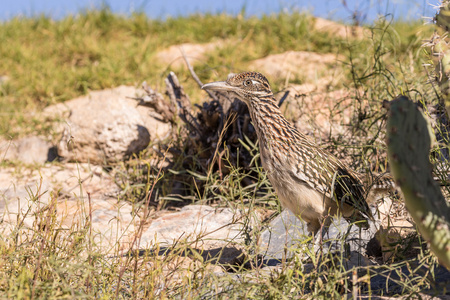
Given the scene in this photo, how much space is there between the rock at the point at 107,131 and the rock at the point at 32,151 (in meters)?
0.38

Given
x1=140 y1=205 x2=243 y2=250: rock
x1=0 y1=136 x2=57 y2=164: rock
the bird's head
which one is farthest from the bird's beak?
x1=0 y1=136 x2=57 y2=164: rock

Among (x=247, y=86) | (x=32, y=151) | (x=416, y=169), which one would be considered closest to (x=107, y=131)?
(x=32, y=151)

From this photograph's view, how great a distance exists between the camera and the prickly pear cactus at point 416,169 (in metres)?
2.41

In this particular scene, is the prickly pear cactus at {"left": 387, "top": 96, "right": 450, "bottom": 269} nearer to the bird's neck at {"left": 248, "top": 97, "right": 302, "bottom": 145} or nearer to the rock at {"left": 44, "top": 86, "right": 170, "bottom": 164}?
the bird's neck at {"left": 248, "top": 97, "right": 302, "bottom": 145}

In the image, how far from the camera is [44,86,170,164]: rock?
6.27 m

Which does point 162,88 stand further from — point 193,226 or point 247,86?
point 247,86

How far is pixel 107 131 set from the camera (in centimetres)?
627

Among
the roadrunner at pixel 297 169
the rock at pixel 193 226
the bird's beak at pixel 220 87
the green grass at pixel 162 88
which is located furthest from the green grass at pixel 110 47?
the roadrunner at pixel 297 169

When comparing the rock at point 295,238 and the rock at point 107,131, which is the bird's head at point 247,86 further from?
the rock at point 107,131

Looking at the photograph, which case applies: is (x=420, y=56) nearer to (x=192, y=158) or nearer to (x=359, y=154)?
(x=359, y=154)

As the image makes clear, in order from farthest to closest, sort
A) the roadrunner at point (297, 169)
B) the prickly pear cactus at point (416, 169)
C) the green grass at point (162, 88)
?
the roadrunner at point (297, 169)
the green grass at point (162, 88)
the prickly pear cactus at point (416, 169)

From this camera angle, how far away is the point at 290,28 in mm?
8781

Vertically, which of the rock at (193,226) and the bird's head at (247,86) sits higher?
the bird's head at (247,86)

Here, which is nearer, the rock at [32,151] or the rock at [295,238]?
the rock at [295,238]
